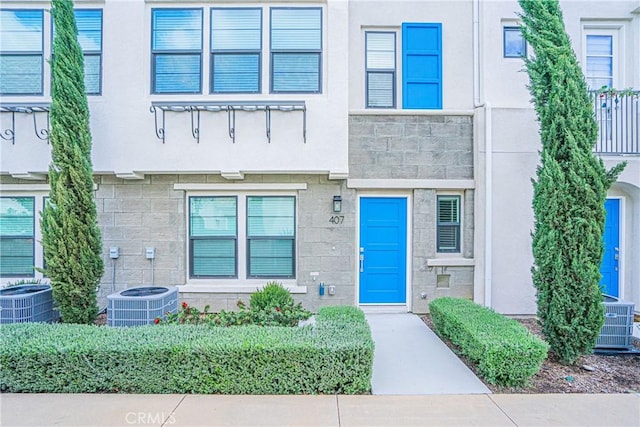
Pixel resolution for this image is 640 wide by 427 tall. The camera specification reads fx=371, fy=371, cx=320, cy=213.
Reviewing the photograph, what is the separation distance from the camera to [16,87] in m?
6.82

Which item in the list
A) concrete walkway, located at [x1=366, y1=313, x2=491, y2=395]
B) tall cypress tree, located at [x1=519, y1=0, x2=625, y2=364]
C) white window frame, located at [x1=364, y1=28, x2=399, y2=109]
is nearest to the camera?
concrete walkway, located at [x1=366, y1=313, x2=491, y2=395]

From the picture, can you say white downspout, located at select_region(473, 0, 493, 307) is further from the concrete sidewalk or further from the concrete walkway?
the concrete sidewalk

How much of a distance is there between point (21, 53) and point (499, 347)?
9113 millimetres

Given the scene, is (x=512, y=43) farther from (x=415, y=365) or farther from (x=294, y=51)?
(x=415, y=365)

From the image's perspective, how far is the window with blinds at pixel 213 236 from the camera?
7129 mm

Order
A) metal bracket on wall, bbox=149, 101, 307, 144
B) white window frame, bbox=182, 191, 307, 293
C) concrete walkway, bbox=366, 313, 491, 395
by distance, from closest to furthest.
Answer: concrete walkway, bbox=366, 313, 491, 395, metal bracket on wall, bbox=149, 101, 307, 144, white window frame, bbox=182, 191, 307, 293

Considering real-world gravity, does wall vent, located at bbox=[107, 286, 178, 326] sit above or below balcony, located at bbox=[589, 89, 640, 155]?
below

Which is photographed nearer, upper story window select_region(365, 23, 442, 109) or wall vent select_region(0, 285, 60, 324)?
wall vent select_region(0, 285, 60, 324)

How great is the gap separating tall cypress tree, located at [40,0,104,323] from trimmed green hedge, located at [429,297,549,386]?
224 inches

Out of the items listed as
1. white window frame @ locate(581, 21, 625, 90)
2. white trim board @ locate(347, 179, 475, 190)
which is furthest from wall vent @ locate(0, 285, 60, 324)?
white window frame @ locate(581, 21, 625, 90)

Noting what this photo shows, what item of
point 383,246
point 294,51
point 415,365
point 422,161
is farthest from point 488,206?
point 294,51

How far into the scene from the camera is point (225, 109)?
256 inches

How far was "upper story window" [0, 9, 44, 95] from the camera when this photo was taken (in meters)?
6.82

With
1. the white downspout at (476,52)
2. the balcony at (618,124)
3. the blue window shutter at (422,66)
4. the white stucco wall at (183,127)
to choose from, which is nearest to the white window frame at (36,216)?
the white stucco wall at (183,127)
